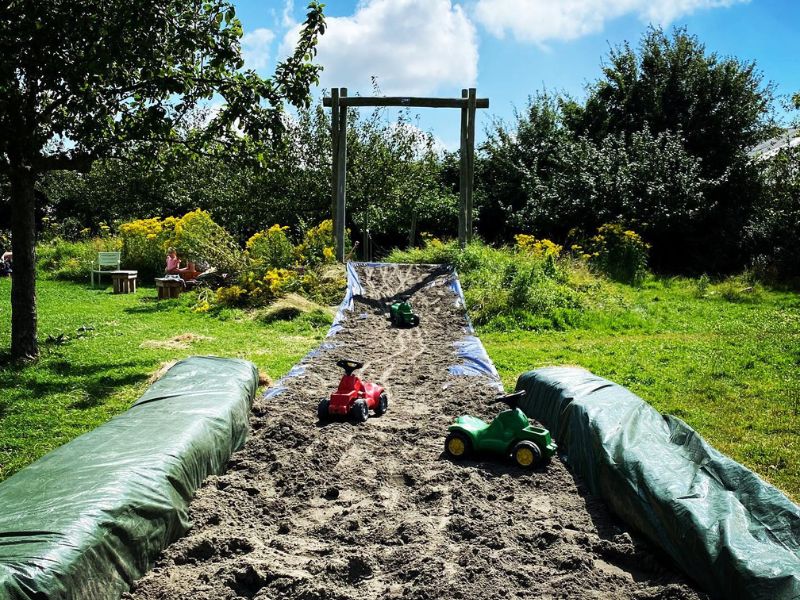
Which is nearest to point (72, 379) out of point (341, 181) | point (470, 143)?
point (341, 181)

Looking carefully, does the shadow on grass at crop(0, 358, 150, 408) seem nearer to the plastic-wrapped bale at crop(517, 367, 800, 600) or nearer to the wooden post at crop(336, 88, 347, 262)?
the plastic-wrapped bale at crop(517, 367, 800, 600)

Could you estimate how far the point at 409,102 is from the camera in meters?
14.5

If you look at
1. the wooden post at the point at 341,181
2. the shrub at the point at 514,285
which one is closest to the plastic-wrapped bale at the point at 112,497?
the shrub at the point at 514,285

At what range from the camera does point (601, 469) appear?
4.68 metres

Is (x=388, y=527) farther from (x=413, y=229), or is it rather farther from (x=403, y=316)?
(x=413, y=229)

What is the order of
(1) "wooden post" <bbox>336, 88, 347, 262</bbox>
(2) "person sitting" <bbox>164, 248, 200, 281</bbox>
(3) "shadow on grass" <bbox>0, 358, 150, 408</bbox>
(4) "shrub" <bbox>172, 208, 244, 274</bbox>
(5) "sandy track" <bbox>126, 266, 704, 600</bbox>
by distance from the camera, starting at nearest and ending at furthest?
(5) "sandy track" <bbox>126, 266, 704, 600</bbox> < (3) "shadow on grass" <bbox>0, 358, 150, 408</bbox> < (1) "wooden post" <bbox>336, 88, 347, 262</bbox> < (4) "shrub" <bbox>172, 208, 244, 274</bbox> < (2) "person sitting" <bbox>164, 248, 200, 281</bbox>

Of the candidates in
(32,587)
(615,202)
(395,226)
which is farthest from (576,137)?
(32,587)

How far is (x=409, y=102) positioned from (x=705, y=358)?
27.0 feet

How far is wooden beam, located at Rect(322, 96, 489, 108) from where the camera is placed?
1435 cm

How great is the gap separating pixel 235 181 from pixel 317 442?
56.9 feet

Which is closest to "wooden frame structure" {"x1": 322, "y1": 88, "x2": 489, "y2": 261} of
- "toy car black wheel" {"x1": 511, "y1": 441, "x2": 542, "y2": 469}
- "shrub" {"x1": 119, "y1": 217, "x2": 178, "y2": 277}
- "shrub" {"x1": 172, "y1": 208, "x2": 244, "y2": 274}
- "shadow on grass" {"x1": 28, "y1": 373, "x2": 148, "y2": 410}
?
"shrub" {"x1": 172, "y1": 208, "x2": 244, "y2": 274}

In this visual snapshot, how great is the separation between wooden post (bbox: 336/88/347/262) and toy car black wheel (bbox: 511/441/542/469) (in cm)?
1027

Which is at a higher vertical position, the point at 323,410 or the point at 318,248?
the point at 318,248

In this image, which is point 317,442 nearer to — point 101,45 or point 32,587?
point 32,587
